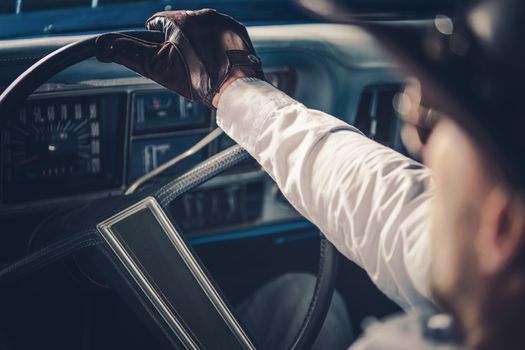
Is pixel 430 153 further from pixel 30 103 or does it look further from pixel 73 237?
pixel 30 103

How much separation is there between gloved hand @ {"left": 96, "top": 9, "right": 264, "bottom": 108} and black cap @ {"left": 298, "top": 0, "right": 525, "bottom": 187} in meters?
0.50

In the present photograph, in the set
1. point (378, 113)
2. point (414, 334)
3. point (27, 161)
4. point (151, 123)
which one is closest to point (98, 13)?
point (151, 123)

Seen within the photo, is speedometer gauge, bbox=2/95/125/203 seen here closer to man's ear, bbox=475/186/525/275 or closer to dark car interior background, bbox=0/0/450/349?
dark car interior background, bbox=0/0/450/349

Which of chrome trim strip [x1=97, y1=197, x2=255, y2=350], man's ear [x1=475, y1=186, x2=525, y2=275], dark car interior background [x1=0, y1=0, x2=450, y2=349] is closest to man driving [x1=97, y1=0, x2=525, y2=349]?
man's ear [x1=475, y1=186, x2=525, y2=275]

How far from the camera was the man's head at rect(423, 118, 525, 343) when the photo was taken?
1.71 feet

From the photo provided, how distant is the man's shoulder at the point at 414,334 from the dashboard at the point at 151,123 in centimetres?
71

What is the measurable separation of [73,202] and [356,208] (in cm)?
71

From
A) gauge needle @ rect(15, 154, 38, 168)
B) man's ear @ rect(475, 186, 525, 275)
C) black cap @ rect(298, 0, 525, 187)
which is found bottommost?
gauge needle @ rect(15, 154, 38, 168)

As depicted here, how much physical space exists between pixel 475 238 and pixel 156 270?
702 millimetres

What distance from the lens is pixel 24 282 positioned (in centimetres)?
142

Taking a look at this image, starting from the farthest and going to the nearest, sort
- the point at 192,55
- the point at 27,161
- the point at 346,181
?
the point at 27,161, the point at 192,55, the point at 346,181

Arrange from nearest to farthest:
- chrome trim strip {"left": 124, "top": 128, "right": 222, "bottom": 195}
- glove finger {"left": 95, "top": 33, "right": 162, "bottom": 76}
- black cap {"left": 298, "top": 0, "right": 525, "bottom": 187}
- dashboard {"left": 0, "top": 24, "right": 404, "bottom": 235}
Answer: black cap {"left": 298, "top": 0, "right": 525, "bottom": 187}, glove finger {"left": 95, "top": 33, "right": 162, "bottom": 76}, dashboard {"left": 0, "top": 24, "right": 404, "bottom": 235}, chrome trim strip {"left": 124, "top": 128, "right": 222, "bottom": 195}

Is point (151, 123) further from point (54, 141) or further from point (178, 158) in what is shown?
point (54, 141)

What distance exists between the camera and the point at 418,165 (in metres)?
0.96
